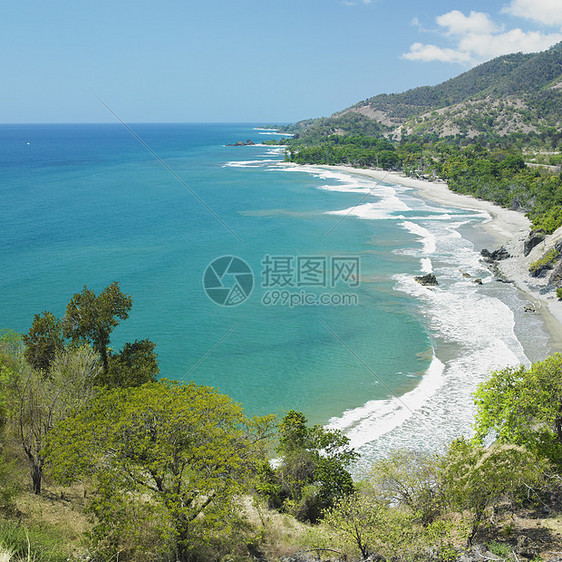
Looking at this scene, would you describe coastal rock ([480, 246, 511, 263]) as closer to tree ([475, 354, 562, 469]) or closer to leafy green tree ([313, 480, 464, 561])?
tree ([475, 354, 562, 469])

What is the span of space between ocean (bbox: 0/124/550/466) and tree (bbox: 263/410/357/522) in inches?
165

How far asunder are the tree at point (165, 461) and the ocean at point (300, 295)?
9.76m

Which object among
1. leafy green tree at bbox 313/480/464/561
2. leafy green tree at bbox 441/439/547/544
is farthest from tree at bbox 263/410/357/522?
leafy green tree at bbox 441/439/547/544

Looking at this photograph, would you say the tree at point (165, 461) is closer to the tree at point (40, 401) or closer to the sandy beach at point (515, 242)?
the tree at point (40, 401)

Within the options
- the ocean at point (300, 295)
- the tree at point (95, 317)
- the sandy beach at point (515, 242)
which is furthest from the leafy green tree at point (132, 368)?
the sandy beach at point (515, 242)

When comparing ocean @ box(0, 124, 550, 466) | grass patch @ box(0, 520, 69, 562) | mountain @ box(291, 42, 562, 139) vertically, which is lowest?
ocean @ box(0, 124, 550, 466)

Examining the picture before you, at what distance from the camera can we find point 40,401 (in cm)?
1371

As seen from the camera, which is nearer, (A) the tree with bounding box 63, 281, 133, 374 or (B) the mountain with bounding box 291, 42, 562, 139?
(A) the tree with bounding box 63, 281, 133, 374

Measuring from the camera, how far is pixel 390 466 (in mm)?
13180

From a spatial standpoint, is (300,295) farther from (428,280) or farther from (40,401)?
(40,401)

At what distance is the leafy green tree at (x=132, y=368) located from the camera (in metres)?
18.2

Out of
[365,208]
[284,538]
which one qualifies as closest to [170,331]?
[284,538]

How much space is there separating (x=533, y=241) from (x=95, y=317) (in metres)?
38.2

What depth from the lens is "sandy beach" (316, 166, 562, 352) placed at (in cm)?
3168
